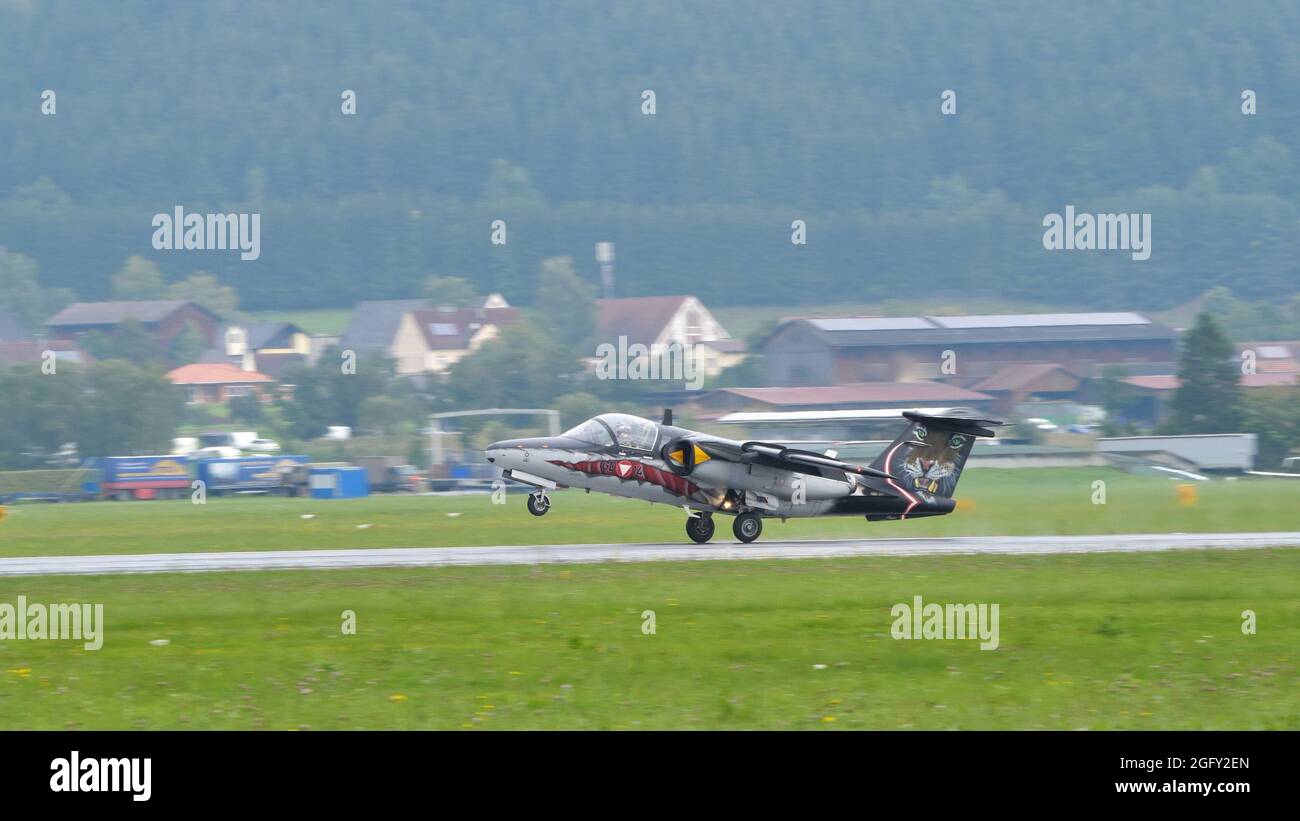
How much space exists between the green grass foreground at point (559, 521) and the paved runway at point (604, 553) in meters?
2.37

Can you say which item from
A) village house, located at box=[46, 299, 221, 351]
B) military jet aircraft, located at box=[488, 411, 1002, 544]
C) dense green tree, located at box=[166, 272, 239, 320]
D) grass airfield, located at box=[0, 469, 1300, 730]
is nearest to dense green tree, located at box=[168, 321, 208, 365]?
village house, located at box=[46, 299, 221, 351]

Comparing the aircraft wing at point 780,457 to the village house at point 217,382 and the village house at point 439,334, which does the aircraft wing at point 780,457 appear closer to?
the village house at point 217,382

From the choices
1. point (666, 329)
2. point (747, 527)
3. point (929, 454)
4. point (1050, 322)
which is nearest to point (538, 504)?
point (747, 527)

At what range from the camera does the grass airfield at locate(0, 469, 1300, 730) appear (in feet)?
46.2

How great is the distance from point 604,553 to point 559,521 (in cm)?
1241

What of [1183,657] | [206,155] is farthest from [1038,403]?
[206,155]

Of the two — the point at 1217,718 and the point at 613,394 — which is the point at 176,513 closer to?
the point at 1217,718

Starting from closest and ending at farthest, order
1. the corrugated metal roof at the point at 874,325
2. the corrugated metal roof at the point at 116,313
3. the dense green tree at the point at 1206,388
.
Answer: the dense green tree at the point at 1206,388 < the corrugated metal roof at the point at 874,325 < the corrugated metal roof at the point at 116,313

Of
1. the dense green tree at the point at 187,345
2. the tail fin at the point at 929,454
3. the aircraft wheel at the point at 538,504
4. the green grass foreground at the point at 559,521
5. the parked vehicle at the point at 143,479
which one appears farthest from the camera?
the dense green tree at the point at 187,345

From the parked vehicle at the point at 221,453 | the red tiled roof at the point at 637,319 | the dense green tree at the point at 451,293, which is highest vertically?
the dense green tree at the point at 451,293

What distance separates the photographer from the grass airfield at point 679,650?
14.1m

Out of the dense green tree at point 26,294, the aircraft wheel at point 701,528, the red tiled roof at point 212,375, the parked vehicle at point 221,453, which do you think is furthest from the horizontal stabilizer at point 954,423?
the dense green tree at point 26,294

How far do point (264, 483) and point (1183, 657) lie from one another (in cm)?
5601

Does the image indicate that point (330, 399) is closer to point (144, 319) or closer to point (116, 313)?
point (144, 319)
